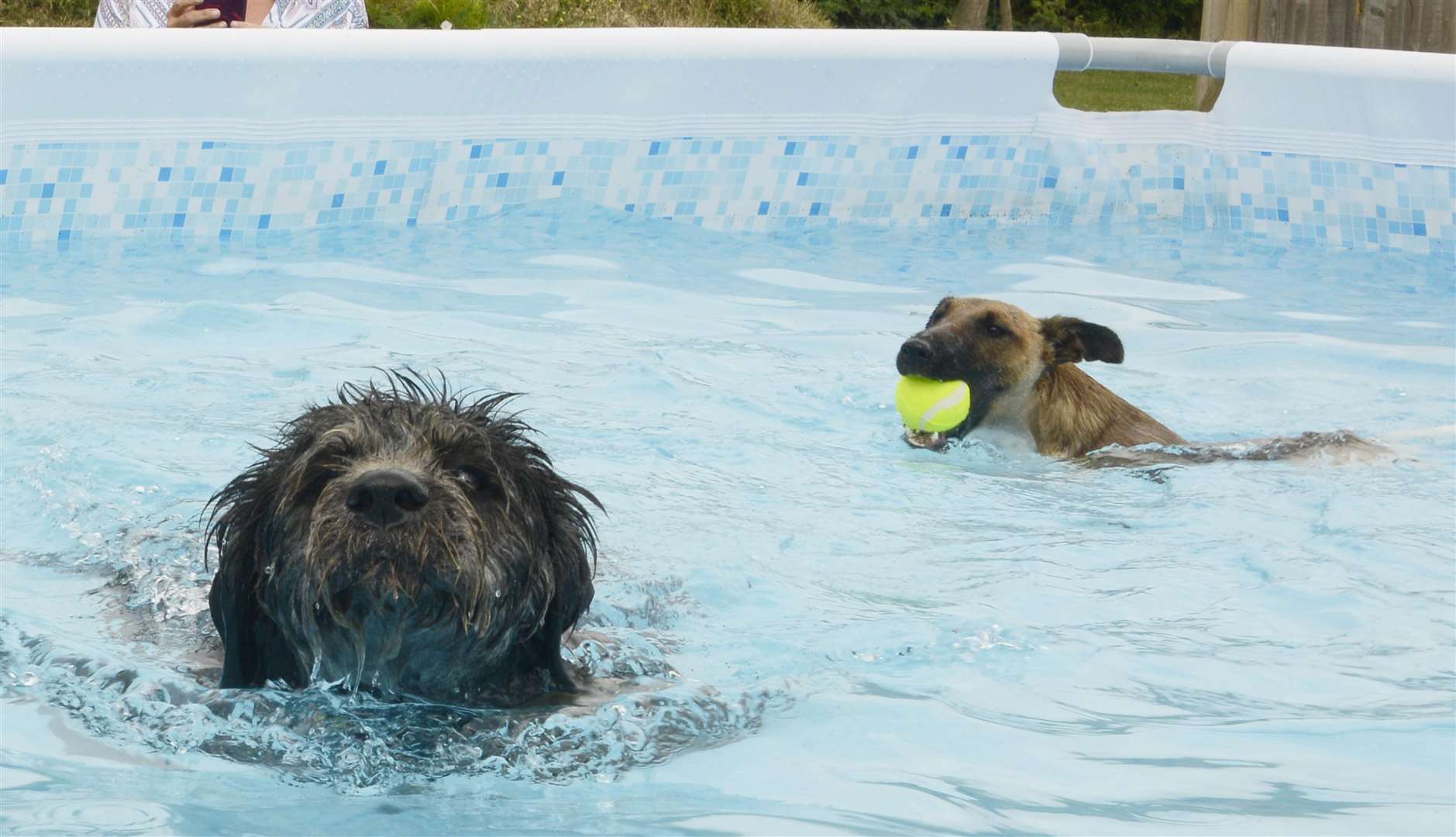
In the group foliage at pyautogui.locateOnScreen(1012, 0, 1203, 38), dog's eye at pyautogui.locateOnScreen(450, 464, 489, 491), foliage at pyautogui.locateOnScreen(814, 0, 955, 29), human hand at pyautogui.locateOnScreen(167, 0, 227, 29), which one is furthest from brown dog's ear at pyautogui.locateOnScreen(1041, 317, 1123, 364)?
foliage at pyautogui.locateOnScreen(1012, 0, 1203, 38)

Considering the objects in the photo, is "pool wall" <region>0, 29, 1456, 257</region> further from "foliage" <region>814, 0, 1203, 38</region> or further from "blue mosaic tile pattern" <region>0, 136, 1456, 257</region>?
"foliage" <region>814, 0, 1203, 38</region>

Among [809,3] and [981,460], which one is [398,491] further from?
[809,3]

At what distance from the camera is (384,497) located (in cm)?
337

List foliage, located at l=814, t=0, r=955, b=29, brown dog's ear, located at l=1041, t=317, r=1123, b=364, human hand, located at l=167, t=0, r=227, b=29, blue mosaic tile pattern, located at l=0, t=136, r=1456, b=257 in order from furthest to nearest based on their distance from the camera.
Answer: foliage, located at l=814, t=0, r=955, b=29 < human hand, located at l=167, t=0, r=227, b=29 < blue mosaic tile pattern, located at l=0, t=136, r=1456, b=257 < brown dog's ear, located at l=1041, t=317, r=1123, b=364

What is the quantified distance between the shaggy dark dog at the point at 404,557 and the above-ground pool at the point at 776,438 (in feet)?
0.45

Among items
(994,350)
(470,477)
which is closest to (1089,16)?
(994,350)

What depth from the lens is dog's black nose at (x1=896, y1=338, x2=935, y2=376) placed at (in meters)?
6.14

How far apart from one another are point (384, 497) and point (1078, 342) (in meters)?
3.70

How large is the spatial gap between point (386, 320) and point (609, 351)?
1069 millimetres

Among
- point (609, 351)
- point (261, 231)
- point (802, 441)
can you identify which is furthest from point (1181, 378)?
point (261, 231)

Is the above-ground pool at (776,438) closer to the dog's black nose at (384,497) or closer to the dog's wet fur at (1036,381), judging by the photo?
the dog's wet fur at (1036,381)

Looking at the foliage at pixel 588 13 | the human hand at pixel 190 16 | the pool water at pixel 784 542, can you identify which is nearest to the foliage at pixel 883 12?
the foliage at pixel 588 13

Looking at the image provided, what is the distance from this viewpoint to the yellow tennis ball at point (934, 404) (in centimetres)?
625

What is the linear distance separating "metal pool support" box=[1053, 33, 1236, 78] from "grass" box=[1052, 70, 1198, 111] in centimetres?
387
